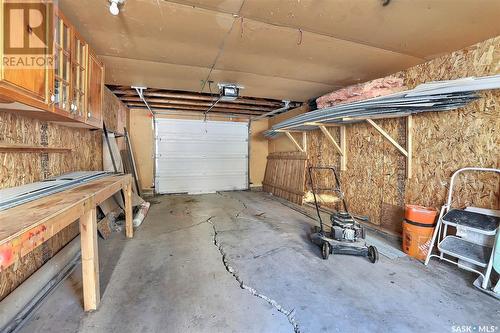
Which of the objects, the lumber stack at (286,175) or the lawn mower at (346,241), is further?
the lumber stack at (286,175)

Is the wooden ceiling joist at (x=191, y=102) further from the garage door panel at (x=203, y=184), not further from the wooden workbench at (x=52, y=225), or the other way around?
the wooden workbench at (x=52, y=225)

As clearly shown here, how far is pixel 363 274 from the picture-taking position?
7.70 feet

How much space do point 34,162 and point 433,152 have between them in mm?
4715

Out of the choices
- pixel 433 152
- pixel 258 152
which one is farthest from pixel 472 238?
pixel 258 152

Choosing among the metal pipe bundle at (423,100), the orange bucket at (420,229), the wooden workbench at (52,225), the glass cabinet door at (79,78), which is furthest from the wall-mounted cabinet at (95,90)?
the orange bucket at (420,229)

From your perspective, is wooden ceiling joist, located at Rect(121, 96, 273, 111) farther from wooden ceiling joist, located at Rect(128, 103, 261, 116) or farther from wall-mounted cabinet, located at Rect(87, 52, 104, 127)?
wall-mounted cabinet, located at Rect(87, 52, 104, 127)

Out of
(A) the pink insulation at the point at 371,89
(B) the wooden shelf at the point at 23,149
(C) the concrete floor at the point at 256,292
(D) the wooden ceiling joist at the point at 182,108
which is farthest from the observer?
(D) the wooden ceiling joist at the point at 182,108

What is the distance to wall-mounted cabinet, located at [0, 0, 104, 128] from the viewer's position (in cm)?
139

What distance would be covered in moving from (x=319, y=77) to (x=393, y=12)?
182 centimetres

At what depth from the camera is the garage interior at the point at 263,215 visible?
168cm

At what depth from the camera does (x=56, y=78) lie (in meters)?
1.84

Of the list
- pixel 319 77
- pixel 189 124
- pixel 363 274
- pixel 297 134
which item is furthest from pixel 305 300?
pixel 189 124

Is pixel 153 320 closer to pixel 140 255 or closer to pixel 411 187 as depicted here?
pixel 140 255

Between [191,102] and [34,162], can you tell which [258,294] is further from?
[191,102]
